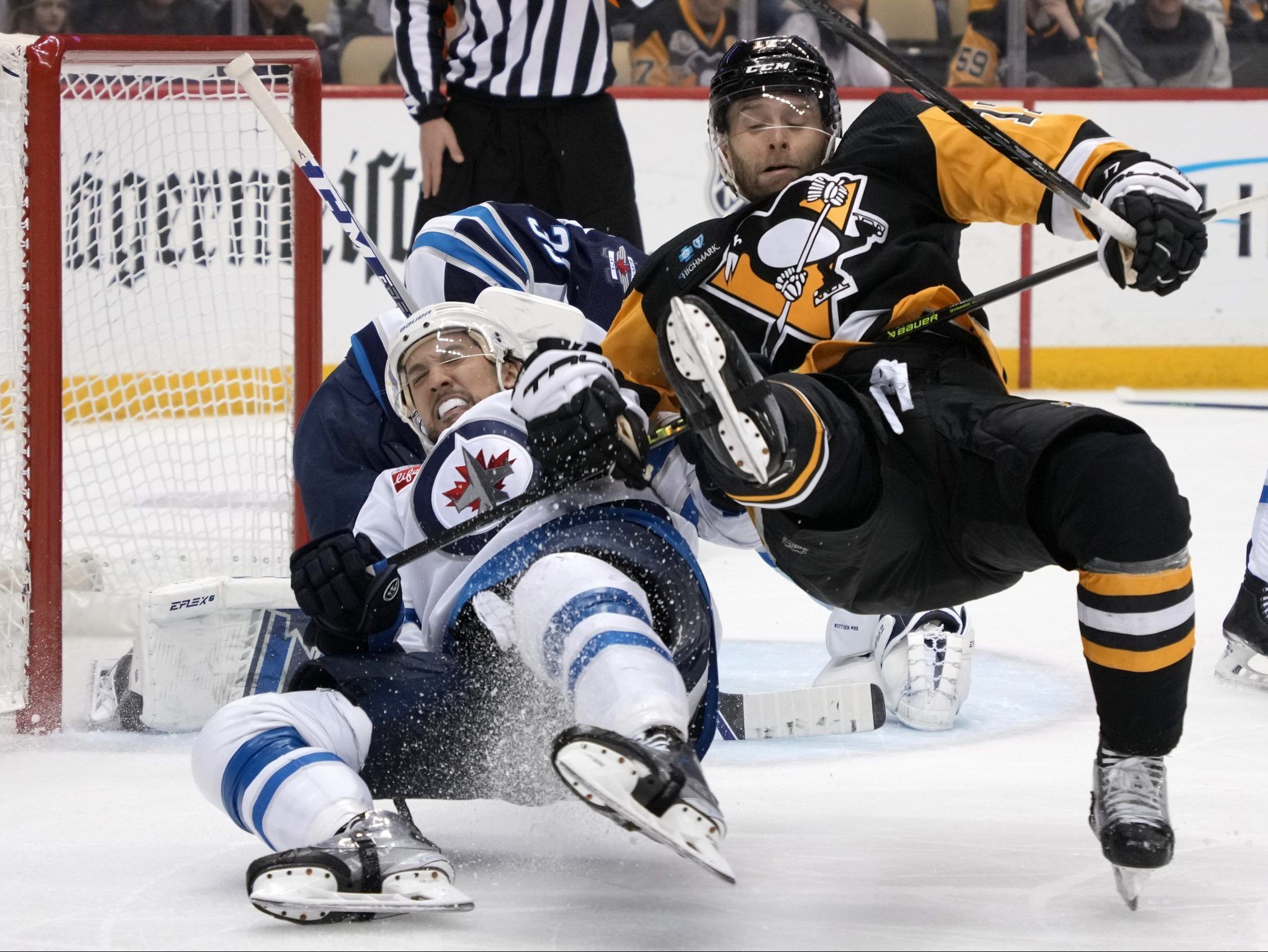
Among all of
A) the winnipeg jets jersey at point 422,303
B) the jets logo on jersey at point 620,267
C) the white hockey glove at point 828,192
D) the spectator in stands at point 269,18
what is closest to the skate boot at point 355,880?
the white hockey glove at point 828,192

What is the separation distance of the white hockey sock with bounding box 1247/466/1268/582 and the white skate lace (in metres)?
1.34

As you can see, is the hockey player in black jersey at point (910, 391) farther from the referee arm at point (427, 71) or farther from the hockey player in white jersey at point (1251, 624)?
the referee arm at point (427, 71)

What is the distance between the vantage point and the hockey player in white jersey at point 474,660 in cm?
158

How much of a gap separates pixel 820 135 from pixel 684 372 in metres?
0.63

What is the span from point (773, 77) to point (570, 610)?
2.57 feet

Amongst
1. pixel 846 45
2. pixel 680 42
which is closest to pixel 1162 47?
pixel 846 45

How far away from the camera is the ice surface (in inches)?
64.4

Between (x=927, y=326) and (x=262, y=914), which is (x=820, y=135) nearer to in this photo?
(x=927, y=326)

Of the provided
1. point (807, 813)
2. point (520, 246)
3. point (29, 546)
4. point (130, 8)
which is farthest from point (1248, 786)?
point (130, 8)

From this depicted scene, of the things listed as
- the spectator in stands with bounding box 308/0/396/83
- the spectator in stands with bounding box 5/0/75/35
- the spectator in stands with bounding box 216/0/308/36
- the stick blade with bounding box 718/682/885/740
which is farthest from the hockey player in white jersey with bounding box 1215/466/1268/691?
the spectator in stands with bounding box 5/0/75/35

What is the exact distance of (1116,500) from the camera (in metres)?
1.60

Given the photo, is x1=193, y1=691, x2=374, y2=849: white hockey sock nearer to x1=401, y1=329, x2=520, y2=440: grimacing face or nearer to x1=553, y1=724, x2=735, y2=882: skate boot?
x1=553, y1=724, x2=735, y2=882: skate boot

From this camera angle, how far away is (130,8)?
607 centimetres

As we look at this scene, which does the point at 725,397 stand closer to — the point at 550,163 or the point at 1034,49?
the point at 550,163
